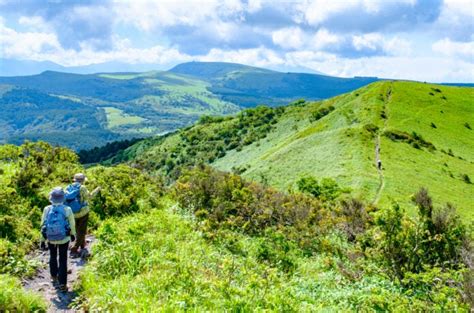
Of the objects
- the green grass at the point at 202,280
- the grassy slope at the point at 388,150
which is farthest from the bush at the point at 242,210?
the grassy slope at the point at 388,150

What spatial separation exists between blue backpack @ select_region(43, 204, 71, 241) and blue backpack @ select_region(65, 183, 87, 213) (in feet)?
7.67

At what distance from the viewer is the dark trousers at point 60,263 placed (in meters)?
10.7

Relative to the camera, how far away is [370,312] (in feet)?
29.9

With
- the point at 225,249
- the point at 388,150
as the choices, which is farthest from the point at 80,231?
the point at 388,150

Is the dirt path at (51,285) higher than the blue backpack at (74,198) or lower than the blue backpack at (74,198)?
lower

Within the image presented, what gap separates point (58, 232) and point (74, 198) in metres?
2.65

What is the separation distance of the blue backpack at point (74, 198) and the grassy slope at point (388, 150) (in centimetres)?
1706

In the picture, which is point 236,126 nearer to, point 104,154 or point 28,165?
point 104,154

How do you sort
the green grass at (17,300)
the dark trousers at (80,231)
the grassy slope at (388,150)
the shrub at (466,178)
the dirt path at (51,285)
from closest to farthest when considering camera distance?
the green grass at (17,300)
the dirt path at (51,285)
the dark trousers at (80,231)
the grassy slope at (388,150)
the shrub at (466,178)

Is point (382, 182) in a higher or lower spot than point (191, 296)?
lower

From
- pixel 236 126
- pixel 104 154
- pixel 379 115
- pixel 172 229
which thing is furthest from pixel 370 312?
pixel 104 154

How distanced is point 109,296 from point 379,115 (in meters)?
67.6

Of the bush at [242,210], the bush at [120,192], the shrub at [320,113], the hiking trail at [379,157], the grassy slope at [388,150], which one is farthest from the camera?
the shrub at [320,113]

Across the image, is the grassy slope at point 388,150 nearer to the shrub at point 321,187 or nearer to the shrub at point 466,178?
the shrub at point 466,178
